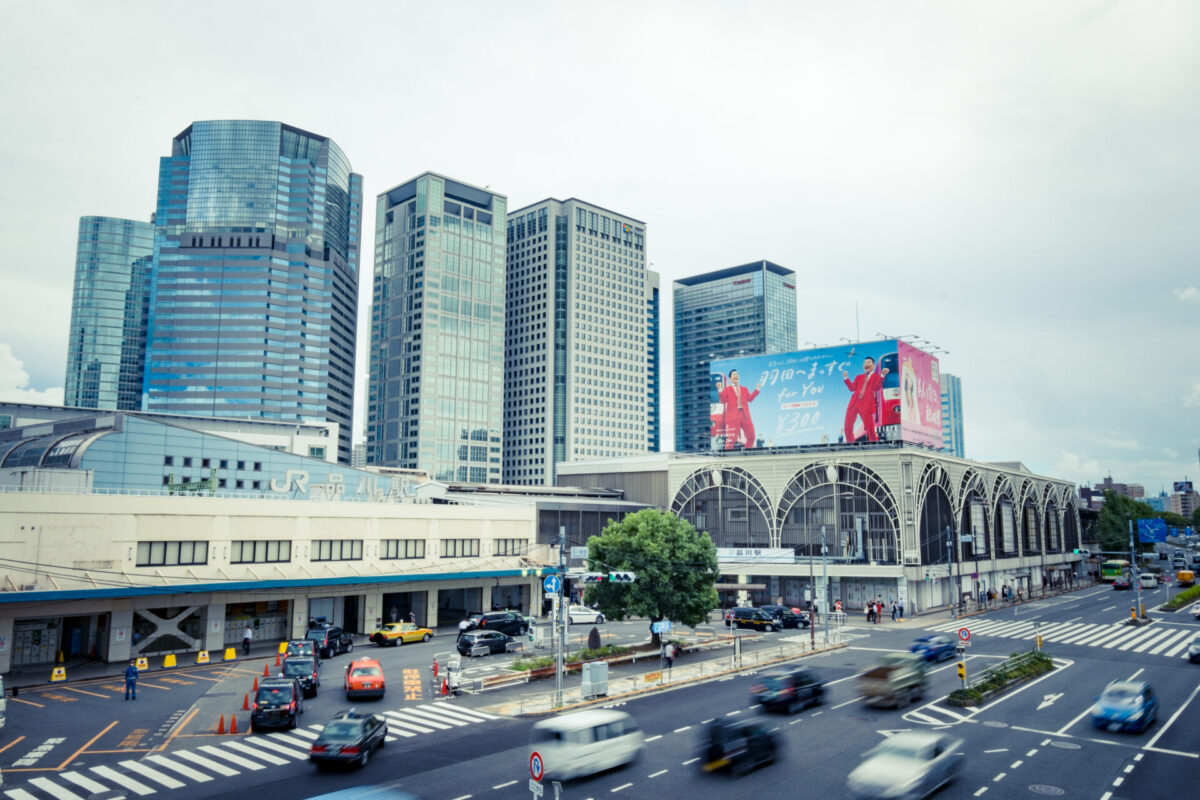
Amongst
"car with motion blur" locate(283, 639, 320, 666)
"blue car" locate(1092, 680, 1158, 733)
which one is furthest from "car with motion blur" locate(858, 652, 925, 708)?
"car with motion blur" locate(283, 639, 320, 666)

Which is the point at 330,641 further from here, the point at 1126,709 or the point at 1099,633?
the point at 1099,633

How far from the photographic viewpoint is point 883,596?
7619 centimetres

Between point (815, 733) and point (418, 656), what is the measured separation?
28695 millimetres

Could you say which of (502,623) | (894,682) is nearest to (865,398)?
(502,623)

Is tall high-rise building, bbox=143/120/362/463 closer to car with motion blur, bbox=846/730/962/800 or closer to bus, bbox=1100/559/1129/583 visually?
bus, bbox=1100/559/1129/583

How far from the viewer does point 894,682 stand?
3381 cm

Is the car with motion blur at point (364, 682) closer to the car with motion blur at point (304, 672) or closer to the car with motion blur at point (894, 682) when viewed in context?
the car with motion blur at point (304, 672)

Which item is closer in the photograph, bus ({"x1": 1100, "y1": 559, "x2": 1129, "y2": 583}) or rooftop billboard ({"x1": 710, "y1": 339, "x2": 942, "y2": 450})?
rooftop billboard ({"x1": 710, "y1": 339, "x2": 942, "y2": 450})

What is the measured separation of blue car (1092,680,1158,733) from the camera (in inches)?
1157

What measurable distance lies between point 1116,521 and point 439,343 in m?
144

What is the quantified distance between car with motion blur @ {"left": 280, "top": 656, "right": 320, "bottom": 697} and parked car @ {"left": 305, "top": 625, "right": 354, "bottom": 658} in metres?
9.54

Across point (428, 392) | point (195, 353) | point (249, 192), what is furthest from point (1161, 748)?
point (249, 192)

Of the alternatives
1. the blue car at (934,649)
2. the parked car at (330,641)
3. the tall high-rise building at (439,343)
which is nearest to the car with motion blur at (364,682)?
the parked car at (330,641)

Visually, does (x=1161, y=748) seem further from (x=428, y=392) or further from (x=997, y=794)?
(x=428, y=392)
